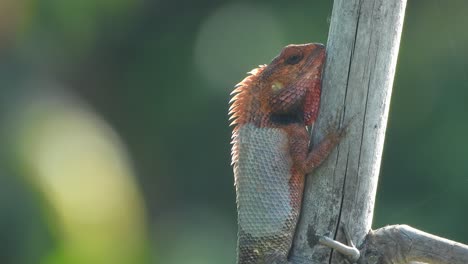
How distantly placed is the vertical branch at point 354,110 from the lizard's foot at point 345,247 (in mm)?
29

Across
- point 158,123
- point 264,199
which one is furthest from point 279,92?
point 158,123

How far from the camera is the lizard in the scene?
4.93 m

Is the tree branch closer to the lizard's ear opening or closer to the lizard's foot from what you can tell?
the lizard's foot

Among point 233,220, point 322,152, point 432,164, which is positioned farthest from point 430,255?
point 233,220

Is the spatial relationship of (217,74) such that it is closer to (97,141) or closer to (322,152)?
(97,141)

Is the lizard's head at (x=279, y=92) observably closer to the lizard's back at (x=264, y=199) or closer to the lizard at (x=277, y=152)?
the lizard at (x=277, y=152)

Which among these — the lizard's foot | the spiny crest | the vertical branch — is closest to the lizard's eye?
the spiny crest

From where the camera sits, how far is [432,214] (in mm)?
12461

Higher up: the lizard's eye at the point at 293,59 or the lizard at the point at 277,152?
the lizard's eye at the point at 293,59

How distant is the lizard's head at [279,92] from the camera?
16.7ft

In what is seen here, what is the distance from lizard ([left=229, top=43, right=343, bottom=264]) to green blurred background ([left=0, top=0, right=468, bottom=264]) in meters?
5.03

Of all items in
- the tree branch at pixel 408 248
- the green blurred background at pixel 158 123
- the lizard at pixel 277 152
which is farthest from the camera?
the green blurred background at pixel 158 123

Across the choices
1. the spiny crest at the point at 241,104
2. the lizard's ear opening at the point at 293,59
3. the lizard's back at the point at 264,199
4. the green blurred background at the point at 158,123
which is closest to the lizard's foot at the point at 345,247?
the lizard's back at the point at 264,199

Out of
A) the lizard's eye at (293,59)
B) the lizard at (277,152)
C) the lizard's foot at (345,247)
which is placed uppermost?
the lizard's eye at (293,59)
